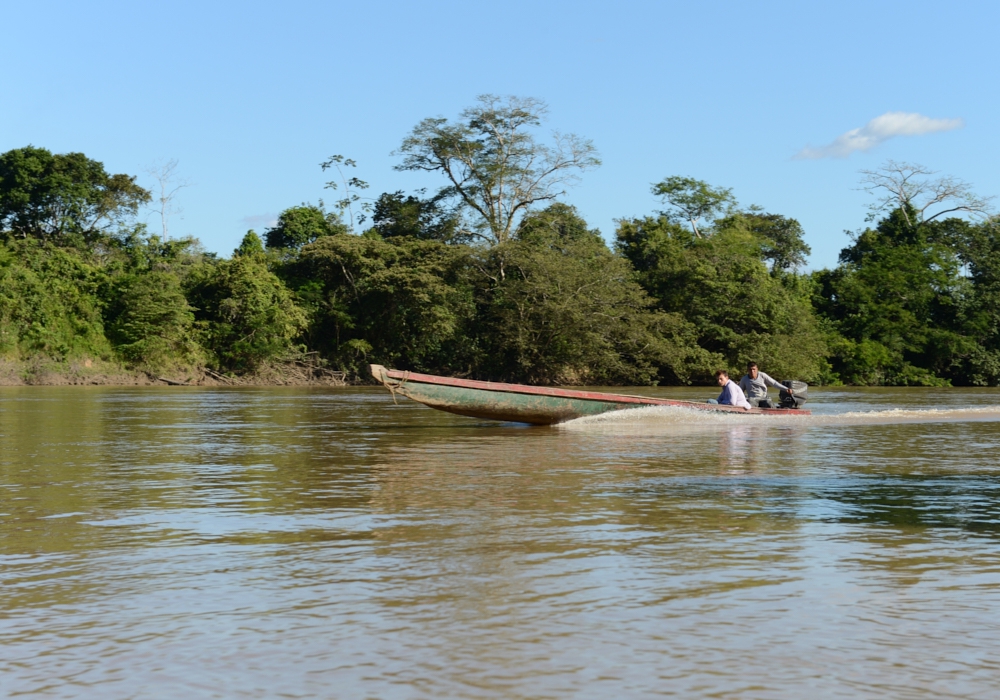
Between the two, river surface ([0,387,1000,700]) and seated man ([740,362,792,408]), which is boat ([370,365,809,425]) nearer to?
seated man ([740,362,792,408])

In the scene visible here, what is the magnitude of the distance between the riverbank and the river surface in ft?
110

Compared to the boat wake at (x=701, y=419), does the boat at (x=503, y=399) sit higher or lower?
higher

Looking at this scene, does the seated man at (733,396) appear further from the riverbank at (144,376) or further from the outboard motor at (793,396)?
the riverbank at (144,376)

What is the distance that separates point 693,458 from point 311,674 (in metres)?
9.43

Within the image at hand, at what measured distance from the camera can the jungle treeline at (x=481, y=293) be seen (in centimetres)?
4750

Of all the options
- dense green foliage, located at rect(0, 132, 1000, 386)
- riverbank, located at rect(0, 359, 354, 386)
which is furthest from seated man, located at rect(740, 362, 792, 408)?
riverbank, located at rect(0, 359, 354, 386)

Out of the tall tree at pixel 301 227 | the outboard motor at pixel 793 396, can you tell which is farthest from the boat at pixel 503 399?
the tall tree at pixel 301 227

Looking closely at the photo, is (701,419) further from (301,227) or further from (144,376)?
(301,227)

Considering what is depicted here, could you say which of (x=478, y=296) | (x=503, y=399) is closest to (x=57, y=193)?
(x=478, y=296)

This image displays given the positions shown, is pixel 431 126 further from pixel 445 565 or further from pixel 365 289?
pixel 445 565

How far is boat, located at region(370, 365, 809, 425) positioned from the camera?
17.2 metres

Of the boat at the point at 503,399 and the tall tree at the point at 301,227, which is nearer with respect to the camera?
the boat at the point at 503,399

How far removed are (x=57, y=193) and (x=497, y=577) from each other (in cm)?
5444

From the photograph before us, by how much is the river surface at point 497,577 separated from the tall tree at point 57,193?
4584 centimetres
